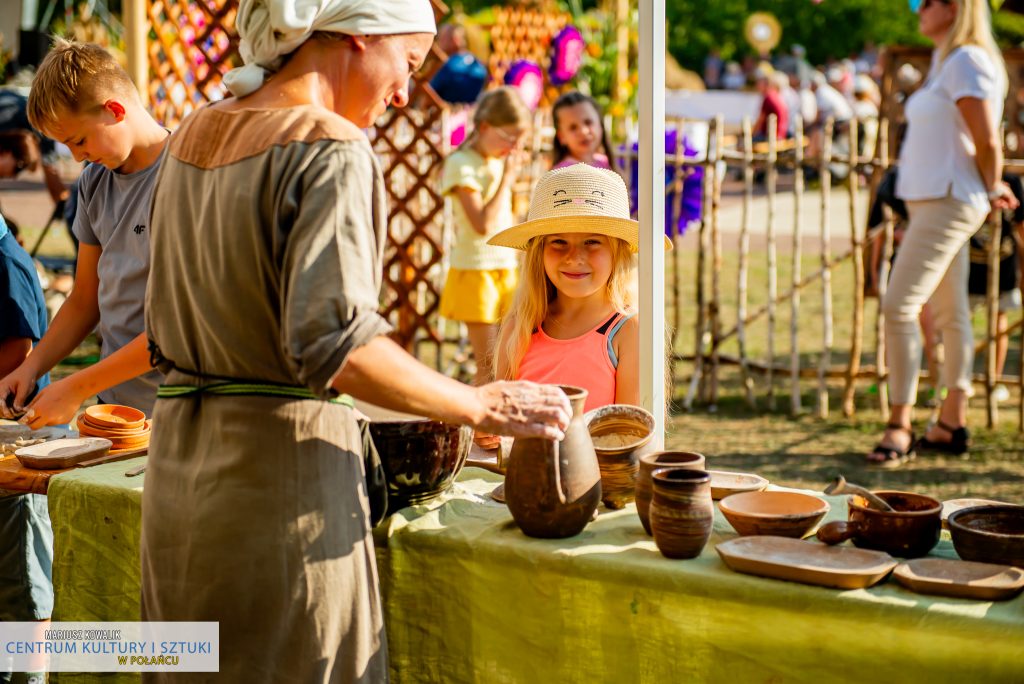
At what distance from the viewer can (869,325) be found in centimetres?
923

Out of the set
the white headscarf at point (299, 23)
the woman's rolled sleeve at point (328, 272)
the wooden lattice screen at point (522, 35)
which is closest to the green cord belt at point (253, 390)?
the woman's rolled sleeve at point (328, 272)

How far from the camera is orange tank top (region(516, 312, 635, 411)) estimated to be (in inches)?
113

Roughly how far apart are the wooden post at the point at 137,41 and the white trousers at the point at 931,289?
427 centimetres

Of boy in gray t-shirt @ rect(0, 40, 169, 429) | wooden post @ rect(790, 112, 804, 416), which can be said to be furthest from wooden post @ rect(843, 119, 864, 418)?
boy in gray t-shirt @ rect(0, 40, 169, 429)

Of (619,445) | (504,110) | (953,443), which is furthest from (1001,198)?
(619,445)

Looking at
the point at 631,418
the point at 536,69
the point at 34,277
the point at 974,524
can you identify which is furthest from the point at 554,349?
the point at 536,69

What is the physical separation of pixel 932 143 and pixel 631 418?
126 inches

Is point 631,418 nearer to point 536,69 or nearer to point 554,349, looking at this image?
point 554,349

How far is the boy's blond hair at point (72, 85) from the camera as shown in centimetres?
272

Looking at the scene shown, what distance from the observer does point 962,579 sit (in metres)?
1.78

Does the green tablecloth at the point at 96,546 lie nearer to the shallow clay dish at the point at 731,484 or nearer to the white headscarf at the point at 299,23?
the white headscarf at the point at 299,23

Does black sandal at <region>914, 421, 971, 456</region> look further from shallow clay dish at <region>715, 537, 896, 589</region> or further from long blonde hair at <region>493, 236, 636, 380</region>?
shallow clay dish at <region>715, 537, 896, 589</region>

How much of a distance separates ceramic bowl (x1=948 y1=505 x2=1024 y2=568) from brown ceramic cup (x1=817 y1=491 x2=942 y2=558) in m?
0.04

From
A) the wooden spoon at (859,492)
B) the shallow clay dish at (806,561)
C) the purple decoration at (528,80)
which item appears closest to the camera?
the shallow clay dish at (806,561)
